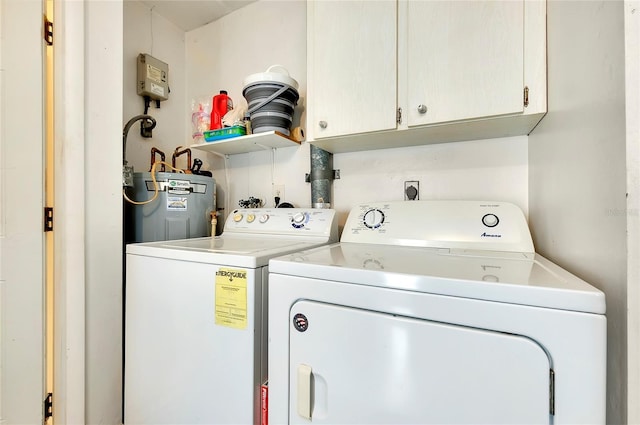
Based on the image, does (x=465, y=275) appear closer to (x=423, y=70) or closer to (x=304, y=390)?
(x=304, y=390)

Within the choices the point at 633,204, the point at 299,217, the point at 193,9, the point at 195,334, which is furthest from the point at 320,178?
the point at 193,9

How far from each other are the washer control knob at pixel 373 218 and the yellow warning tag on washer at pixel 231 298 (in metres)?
0.66

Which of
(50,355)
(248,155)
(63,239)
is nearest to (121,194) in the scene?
(63,239)

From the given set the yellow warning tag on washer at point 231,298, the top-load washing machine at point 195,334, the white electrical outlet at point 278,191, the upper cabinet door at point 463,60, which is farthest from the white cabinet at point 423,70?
the yellow warning tag on washer at point 231,298

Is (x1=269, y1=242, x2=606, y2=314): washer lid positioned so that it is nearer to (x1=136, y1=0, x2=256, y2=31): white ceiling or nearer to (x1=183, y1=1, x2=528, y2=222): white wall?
(x1=183, y1=1, x2=528, y2=222): white wall

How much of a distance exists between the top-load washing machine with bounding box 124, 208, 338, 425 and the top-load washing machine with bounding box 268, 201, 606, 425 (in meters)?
0.10

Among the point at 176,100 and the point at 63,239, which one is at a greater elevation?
the point at 176,100

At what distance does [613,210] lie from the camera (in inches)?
21.4

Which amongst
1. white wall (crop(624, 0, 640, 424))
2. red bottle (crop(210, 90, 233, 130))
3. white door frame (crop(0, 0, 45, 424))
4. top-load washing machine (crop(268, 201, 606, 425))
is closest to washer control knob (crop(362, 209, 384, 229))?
top-load washing machine (crop(268, 201, 606, 425))

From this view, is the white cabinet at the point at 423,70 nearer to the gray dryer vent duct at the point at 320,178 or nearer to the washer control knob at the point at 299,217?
the gray dryer vent duct at the point at 320,178

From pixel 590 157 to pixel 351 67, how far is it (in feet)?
3.06

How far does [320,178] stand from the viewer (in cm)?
156

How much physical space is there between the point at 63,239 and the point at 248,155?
3.65 feet

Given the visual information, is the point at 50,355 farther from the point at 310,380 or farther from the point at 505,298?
the point at 505,298
